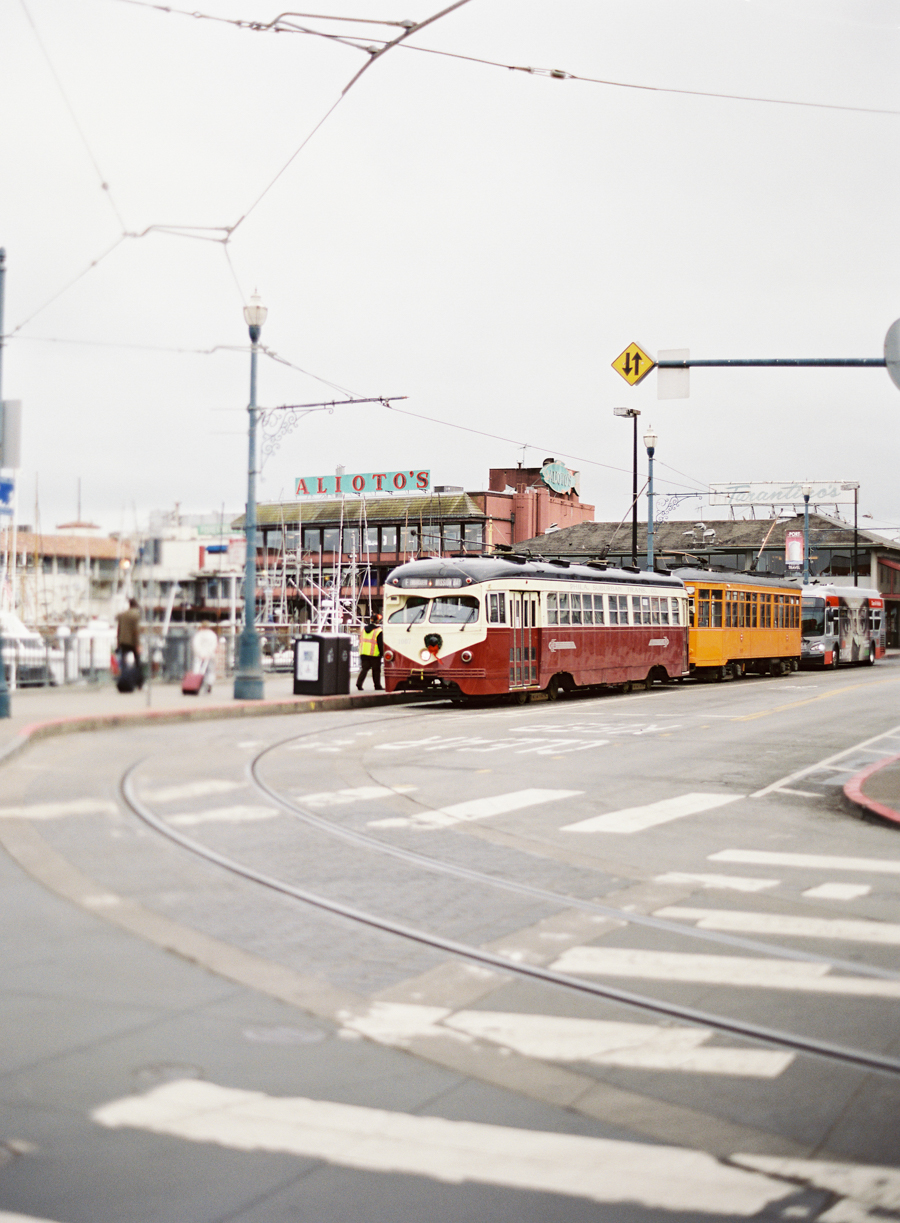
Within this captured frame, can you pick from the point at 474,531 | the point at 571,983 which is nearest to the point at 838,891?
the point at 571,983

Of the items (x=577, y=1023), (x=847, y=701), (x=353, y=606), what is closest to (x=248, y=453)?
(x=847, y=701)

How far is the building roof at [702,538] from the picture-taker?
269 ft

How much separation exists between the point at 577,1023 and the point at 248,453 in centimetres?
2021

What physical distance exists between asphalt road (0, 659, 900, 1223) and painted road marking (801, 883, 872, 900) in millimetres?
39

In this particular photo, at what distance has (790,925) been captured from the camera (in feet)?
26.1

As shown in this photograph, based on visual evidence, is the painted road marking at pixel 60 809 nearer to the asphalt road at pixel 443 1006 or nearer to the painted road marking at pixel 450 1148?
the asphalt road at pixel 443 1006

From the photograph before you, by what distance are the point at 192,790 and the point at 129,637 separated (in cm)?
918

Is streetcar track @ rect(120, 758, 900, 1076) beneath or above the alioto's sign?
beneath

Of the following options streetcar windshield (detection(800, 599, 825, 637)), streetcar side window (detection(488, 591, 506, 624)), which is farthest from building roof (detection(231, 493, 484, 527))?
streetcar side window (detection(488, 591, 506, 624))

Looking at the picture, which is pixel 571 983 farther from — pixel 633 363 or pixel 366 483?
pixel 366 483

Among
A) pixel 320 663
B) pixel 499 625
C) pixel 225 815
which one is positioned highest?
pixel 499 625

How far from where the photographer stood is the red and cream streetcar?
26953 mm

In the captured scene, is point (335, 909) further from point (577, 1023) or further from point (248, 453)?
point (248, 453)

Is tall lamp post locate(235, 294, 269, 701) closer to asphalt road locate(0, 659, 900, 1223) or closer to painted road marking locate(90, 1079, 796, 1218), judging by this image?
asphalt road locate(0, 659, 900, 1223)
